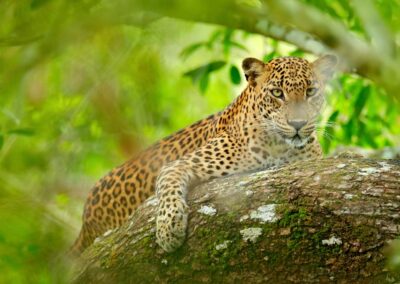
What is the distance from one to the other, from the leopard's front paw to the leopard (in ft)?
0.98

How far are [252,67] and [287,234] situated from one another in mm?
3396

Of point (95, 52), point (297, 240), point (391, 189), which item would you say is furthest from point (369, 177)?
point (95, 52)

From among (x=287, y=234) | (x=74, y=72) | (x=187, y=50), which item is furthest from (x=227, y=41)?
(x=74, y=72)

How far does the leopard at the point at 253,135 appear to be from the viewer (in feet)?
26.0

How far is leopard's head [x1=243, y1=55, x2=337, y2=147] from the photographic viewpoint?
26.1 feet

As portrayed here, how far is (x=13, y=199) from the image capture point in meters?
2.48

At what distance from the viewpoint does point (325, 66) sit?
8.23m

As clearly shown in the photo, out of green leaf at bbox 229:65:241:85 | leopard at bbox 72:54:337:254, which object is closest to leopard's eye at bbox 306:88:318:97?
leopard at bbox 72:54:337:254

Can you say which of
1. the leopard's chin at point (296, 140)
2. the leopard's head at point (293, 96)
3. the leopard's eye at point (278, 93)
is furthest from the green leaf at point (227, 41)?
the leopard's chin at point (296, 140)

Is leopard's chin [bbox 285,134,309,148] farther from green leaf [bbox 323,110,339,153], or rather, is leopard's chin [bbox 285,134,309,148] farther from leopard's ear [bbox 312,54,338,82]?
leopard's ear [bbox 312,54,338,82]

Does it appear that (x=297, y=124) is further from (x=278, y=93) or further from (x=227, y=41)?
(x=227, y=41)

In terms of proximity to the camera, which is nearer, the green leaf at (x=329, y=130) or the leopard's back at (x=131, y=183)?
the green leaf at (x=329, y=130)

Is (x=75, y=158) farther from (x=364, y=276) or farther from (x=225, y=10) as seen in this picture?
(x=364, y=276)

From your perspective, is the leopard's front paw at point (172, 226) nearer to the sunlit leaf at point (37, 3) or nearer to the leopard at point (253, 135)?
the leopard at point (253, 135)
